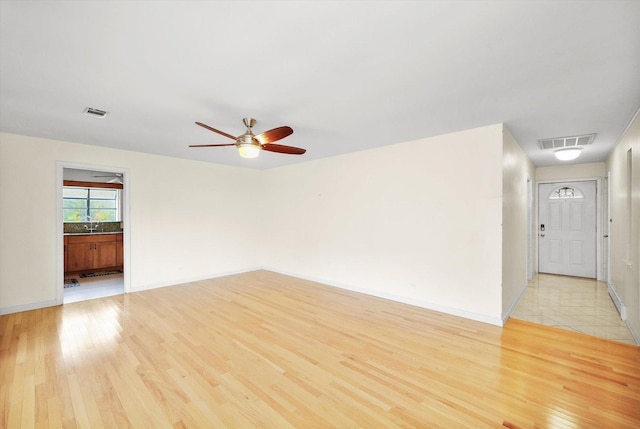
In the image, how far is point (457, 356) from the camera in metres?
2.54

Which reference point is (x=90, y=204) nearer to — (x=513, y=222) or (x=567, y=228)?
(x=513, y=222)

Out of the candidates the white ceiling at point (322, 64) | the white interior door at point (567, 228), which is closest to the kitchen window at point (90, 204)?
the white ceiling at point (322, 64)

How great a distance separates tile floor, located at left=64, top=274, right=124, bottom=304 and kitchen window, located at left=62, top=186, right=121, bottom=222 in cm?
164

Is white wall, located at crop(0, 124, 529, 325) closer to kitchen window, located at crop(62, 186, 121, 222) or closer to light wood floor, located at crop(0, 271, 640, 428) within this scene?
light wood floor, located at crop(0, 271, 640, 428)

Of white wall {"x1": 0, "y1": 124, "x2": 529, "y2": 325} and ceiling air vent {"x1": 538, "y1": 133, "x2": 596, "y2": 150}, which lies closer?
white wall {"x1": 0, "y1": 124, "x2": 529, "y2": 325}

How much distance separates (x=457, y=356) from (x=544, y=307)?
94.9 inches

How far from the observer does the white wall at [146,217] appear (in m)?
3.78

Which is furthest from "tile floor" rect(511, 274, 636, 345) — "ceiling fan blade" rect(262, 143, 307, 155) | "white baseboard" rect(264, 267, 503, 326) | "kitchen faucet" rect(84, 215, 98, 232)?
"kitchen faucet" rect(84, 215, 98, 232)

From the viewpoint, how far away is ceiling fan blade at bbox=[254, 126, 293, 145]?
2.63 metres

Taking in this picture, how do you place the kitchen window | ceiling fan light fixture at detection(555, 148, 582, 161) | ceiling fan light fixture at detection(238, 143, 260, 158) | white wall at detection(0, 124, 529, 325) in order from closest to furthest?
ceiling fan light fixture at detection(238, 143, 260, 158) < white wall at detection(0, 124, 529, 325) < ceiling fan light fixture at detection(555, 148, 582, 161) < the kitchen window

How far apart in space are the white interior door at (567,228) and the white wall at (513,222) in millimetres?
2006

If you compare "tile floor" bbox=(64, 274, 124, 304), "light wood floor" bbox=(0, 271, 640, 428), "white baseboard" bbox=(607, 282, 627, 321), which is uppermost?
"white baseboard" bbox=(607, 282, 627, 321)

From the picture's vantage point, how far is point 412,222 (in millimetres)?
4012

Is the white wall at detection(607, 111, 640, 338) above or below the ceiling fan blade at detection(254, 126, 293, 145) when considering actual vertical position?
below
